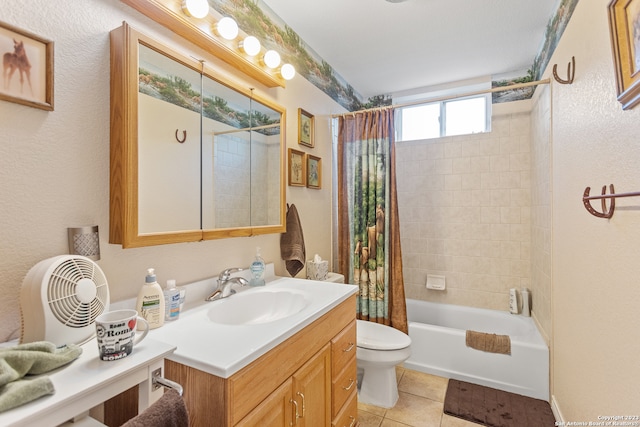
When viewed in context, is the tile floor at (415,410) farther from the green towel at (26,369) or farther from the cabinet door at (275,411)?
the green towel at (26,369)

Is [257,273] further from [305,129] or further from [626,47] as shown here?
[626,47]

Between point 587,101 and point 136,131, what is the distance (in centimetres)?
191

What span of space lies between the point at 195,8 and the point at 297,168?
41.9 inches

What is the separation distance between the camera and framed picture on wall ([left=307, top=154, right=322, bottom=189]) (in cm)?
221

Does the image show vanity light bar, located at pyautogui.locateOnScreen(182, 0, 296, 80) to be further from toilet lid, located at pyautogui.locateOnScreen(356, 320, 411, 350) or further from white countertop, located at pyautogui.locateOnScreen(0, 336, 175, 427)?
toilet lid, located at pyautogui.locateOnScreen(356, 320, 411, 350)

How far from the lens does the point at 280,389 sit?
993 millimetres

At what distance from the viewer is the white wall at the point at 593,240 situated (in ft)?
3.22

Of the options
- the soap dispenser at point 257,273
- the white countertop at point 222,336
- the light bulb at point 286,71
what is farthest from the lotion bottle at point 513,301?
the light bulb at point 286,71

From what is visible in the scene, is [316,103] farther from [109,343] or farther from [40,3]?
[109,343]

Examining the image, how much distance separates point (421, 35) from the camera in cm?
211

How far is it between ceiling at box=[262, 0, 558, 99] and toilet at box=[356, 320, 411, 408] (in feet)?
7.05

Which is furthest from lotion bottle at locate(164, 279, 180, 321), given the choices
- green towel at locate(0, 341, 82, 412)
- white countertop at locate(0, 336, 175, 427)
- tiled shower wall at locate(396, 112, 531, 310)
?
tiled shower wall at locate(396, 112, 531, 310)

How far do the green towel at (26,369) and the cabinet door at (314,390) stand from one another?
28.0 inches

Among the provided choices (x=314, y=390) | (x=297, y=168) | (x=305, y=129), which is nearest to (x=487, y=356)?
(x=314, y=390)
